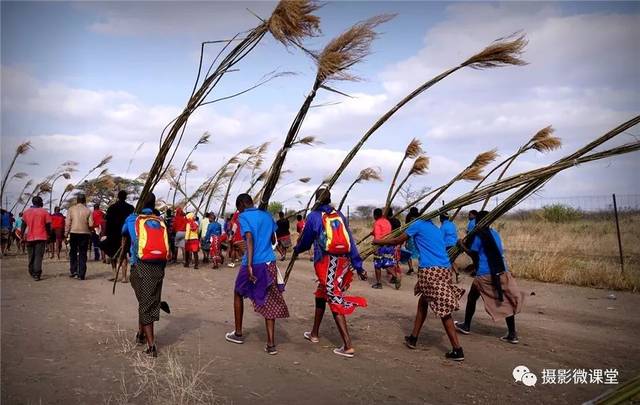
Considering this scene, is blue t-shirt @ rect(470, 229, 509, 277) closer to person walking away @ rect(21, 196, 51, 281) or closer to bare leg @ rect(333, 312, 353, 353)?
bare leg @ rect(333, 312, 353, 353)

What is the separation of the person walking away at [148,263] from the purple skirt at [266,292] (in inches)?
37.2

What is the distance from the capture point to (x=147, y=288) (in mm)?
5066

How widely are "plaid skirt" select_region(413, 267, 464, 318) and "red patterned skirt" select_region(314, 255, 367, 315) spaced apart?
0.70m

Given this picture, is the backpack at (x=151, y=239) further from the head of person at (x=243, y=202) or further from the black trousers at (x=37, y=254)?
the black trousers at (x=37, y=254)

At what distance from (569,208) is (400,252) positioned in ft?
68.1

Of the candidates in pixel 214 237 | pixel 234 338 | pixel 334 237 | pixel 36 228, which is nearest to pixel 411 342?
pixel 334 237

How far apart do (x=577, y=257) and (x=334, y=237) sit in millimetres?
11114

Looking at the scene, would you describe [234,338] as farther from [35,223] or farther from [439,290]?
[35,223]

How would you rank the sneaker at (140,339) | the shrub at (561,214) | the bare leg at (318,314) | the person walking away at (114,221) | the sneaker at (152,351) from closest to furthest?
the sneaker at (152,351) → the sneaker at (140,339) → the bare leg at (318,314) → the person walking away at (114,221) → the shrub at (561,214)

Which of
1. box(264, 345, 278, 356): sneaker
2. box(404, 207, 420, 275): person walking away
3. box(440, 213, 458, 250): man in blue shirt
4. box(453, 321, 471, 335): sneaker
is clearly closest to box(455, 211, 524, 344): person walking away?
box(453, 321, 471, 335): sneaker

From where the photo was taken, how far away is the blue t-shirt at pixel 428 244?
209 inches

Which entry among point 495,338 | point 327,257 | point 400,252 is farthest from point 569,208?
point 327,257

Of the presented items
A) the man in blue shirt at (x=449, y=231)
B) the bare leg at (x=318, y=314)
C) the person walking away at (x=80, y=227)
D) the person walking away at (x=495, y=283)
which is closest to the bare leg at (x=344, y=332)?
the bare leg at (x=318, y=314)

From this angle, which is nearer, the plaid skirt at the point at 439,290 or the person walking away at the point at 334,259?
the plaid skirt at the point at 439,290
